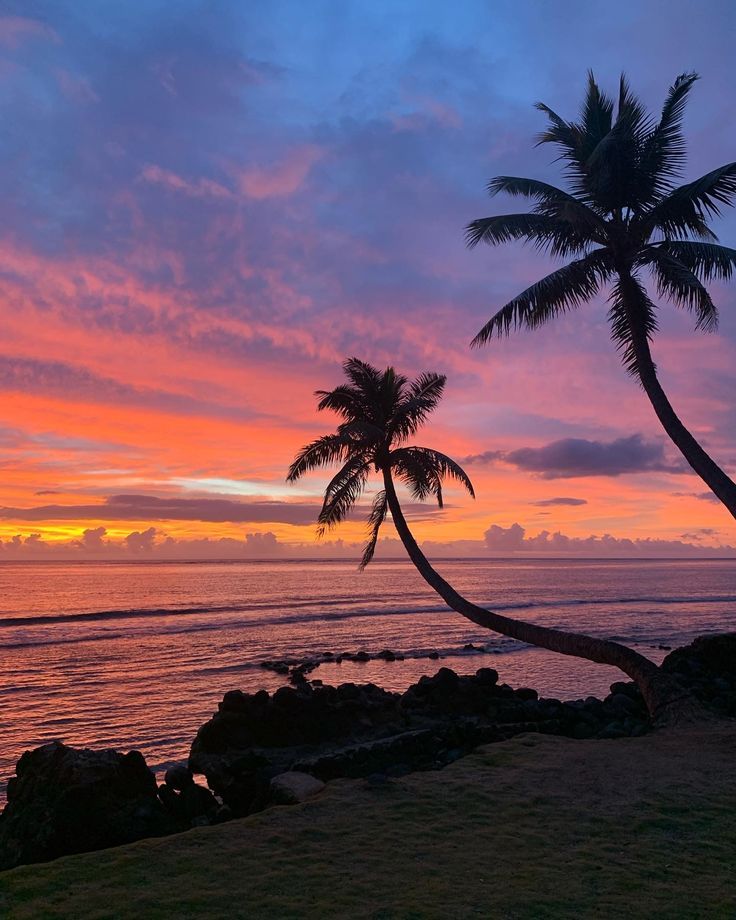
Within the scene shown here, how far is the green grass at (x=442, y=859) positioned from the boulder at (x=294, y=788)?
0.28 metres

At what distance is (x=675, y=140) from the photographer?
672 inches

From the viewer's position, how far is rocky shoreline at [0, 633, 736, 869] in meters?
9.70

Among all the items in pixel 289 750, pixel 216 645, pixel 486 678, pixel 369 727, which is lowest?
pixel 216 645

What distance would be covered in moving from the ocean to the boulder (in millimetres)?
6432

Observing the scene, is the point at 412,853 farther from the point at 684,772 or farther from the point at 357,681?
the point at 357,681

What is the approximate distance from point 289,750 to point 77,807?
6.35 meters

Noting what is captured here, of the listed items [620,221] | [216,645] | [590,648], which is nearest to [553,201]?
[620,221]

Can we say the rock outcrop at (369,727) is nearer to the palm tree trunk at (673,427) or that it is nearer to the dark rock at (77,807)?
the dark rock at (77,807)

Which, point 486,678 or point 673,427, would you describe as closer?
point 673,427

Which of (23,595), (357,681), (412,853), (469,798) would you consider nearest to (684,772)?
(469,798)

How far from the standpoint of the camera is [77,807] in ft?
31.4

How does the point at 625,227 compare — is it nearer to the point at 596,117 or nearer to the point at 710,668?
the point at 596,117

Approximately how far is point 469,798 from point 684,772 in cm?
392

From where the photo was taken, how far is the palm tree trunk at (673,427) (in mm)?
15477
